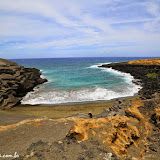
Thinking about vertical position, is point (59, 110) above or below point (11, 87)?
below

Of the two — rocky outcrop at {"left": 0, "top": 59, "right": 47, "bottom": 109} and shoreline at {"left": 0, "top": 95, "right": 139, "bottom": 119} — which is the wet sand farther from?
rocky outcrop at {"left": 0, "top": 59, "right": 47, "bottom": 109}

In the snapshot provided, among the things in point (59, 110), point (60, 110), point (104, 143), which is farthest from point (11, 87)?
point (104, 143)

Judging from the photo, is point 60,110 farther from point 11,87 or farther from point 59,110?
point 11,87

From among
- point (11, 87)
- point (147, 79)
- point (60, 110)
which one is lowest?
point (60, 110)

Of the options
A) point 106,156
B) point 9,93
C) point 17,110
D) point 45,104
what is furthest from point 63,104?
point 106,156

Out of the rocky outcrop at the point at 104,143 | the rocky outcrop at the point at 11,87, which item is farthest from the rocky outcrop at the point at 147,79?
the rocky outcrop at the point at 11,87

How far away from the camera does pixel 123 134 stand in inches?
239

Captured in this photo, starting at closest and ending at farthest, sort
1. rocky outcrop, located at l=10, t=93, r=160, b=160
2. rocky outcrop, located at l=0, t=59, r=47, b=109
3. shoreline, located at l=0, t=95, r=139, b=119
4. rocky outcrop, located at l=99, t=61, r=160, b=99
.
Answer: rocky outcrop, located at l=10, t=93, r=160, b=160
shoreline, located at l=0, t=95, r=139, b=119
rocky outcrop, located at l=0, t=59, r=47, b=109
rocky outcrop, located at l=99, t=61, r=160, b=99

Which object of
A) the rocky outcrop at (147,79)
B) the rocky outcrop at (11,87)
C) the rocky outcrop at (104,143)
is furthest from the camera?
the rocky outcrop at (147,79)

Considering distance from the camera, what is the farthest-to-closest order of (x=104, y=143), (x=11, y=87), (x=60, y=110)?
1. (x=11, y=87)
2. (x=60, y=110)
3. (x=104, y=143)

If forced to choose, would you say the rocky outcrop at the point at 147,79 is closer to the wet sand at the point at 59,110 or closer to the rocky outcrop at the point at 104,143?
the wet sand at the point at 59,110

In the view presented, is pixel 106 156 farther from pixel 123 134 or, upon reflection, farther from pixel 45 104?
pixel 45 104

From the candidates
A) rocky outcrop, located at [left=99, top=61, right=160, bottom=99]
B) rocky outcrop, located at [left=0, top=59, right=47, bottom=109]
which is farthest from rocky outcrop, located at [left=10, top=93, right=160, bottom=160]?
rocky outcrop, located at [left=0, top=59, right=47, bottom=109]

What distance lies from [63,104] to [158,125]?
13.3m
